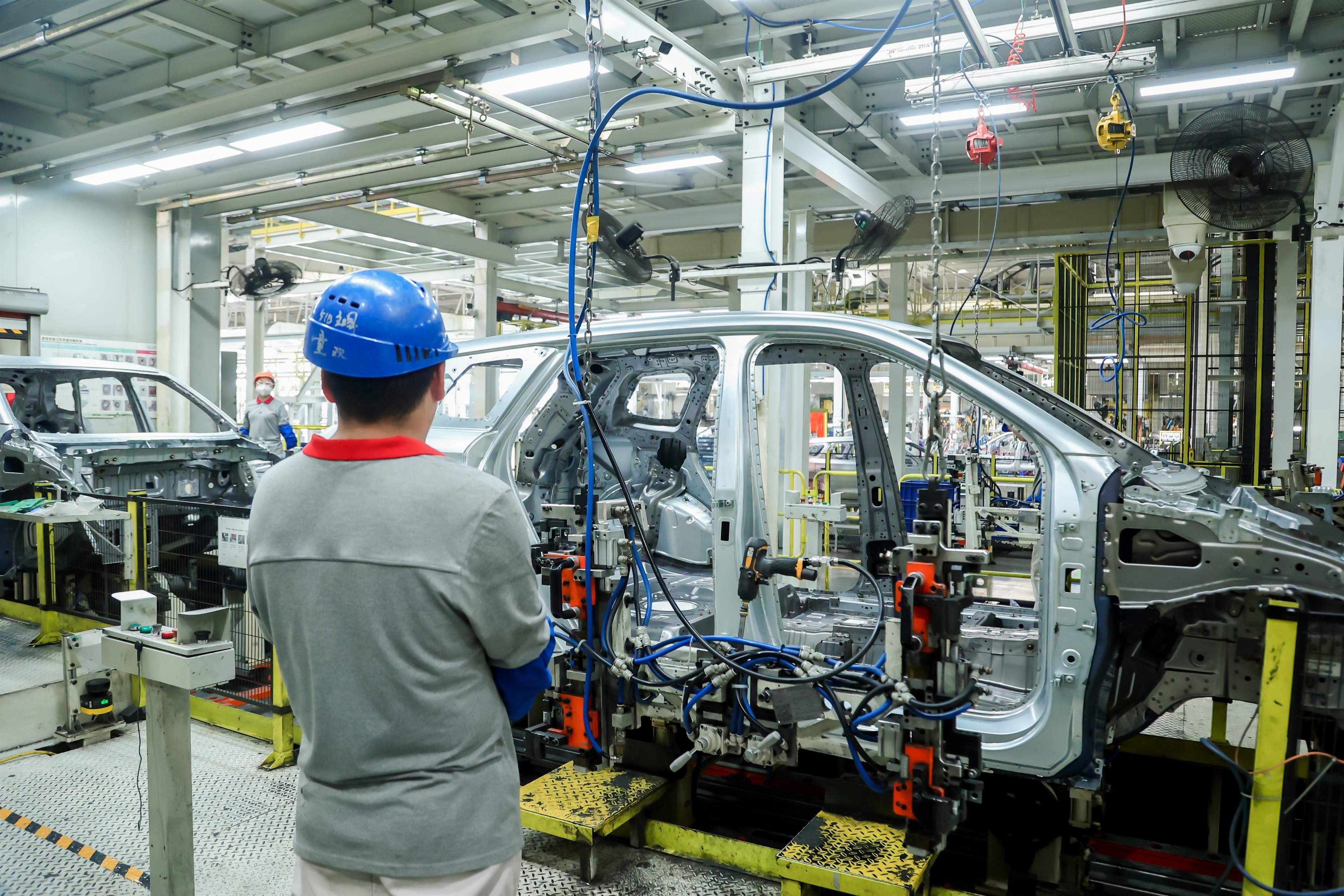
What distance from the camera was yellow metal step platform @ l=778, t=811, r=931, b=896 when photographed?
255 centimetres

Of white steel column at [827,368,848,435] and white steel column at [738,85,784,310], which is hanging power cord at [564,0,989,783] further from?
white steel column at [827,368,848,435]

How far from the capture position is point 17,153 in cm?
881

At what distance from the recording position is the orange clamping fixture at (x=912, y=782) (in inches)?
95.7

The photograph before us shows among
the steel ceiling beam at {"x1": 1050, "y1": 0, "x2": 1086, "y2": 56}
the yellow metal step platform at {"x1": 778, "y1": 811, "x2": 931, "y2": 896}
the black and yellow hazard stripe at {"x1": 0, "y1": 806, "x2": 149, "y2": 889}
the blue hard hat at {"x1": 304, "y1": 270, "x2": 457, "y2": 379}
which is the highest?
the steel ceiling beam at {"x1": 1050, "y1": 0, "x2": 1086, "y2": 56}

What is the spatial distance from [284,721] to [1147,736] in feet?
12.0

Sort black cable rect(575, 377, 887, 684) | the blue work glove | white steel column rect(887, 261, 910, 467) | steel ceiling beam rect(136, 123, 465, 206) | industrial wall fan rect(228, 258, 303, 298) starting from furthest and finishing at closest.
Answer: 1. white steel column rect(887, 261, 910, 467)
2. industrial wall fan rect(228, 258, 303, 298)
3. steel ceiling beam rect(136, 123, 465, 206)
4. black cable rect(575, 377, 887, 684)
5. the blue work glove

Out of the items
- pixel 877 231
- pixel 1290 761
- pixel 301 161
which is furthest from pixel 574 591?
pixel 301 161

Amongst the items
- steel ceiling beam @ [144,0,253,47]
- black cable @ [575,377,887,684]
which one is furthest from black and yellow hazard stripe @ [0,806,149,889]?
steel ceiling beam @ [144,0,253,47]

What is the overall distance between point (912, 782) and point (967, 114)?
5.53 m

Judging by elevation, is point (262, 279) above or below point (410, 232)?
below

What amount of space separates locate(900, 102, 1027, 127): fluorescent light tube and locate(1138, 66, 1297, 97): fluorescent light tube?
3.43 feet

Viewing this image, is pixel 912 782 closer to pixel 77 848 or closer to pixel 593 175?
pixel 593 175

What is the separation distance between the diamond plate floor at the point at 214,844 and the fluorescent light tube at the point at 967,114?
414 cm

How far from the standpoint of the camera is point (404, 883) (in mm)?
1365
